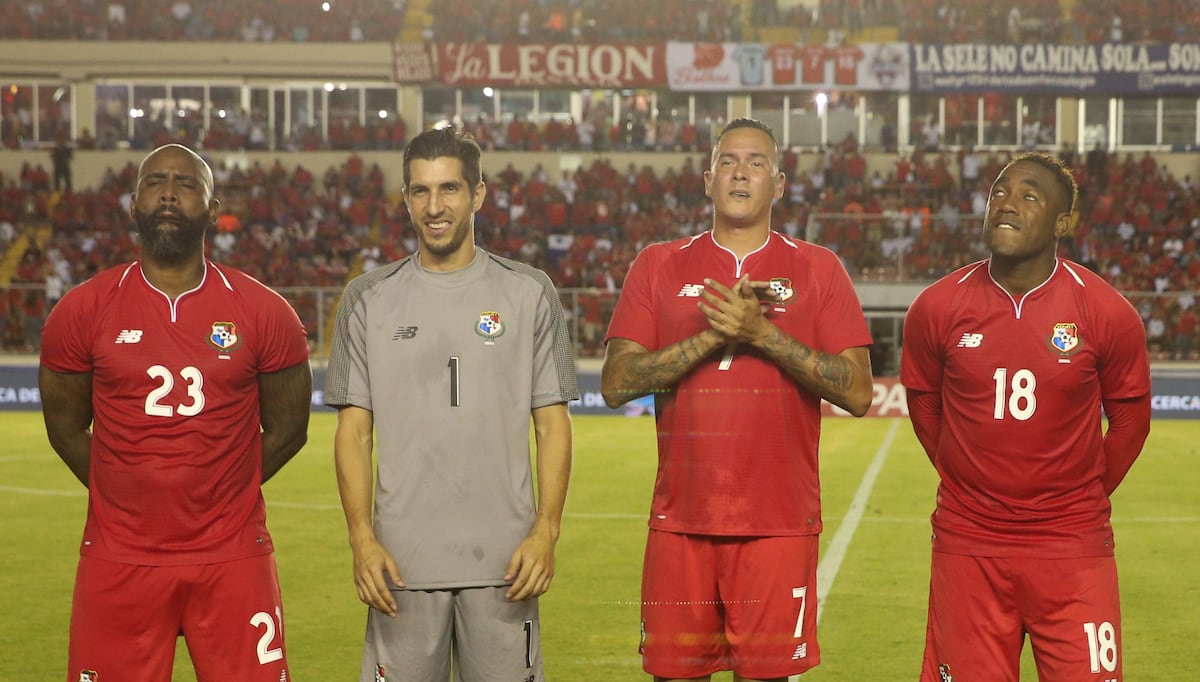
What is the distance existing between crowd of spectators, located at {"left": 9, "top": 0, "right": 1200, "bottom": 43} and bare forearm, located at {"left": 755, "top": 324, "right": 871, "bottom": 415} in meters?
33.5

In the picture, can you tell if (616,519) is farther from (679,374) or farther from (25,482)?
(679,374)

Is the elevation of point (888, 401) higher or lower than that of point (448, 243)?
lower

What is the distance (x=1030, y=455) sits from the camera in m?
4.76

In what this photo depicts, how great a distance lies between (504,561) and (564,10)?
36.8 metres

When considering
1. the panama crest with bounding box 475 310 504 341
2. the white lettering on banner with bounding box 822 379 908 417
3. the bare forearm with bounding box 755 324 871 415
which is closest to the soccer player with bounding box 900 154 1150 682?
the bare forearm with bounding box 755 324 871 415

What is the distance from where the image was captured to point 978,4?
38.3 m

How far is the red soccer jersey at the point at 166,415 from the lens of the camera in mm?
4586

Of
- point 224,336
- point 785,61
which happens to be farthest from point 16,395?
point 785,61

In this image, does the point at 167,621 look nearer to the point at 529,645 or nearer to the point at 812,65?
the point at 529,645

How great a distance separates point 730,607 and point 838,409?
16.8m

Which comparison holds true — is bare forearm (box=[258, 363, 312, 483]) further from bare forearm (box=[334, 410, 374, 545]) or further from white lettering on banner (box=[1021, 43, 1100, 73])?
white lettering on banner (box=[1021, 43, 1100, 73])

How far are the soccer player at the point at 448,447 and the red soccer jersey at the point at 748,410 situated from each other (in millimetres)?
477

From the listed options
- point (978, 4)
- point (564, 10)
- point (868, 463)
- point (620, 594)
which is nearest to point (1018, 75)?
point (978, 4)

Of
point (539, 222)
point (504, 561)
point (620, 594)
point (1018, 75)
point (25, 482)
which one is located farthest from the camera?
point (1018, 75)
